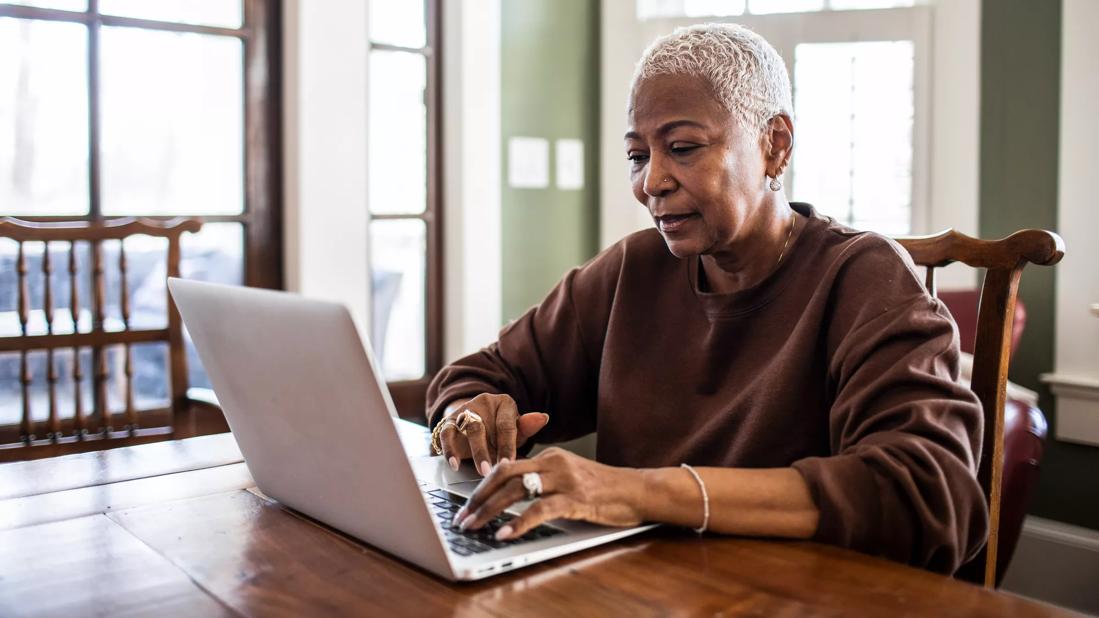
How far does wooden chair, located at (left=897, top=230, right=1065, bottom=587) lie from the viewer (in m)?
1.25

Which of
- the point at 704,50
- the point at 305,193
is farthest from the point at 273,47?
the point at 704,50

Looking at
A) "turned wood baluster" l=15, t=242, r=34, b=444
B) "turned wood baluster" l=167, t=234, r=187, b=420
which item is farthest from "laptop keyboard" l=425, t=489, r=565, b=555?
"turned wood baluster" l=15, t=242, r=34, b=444

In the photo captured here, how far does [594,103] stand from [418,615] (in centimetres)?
290

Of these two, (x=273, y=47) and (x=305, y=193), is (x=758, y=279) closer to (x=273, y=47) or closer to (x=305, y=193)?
(x=305, y=193)

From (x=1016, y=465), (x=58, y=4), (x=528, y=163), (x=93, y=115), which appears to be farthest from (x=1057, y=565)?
(x=58, y=4)

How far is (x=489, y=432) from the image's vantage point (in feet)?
4.29

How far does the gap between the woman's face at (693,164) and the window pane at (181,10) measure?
174 centimetres

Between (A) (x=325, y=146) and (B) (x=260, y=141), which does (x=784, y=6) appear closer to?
(A) (x=325, y=146)

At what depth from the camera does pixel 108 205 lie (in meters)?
2.60

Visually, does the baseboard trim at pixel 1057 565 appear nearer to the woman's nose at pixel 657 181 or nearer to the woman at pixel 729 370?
the woman at pixel 729 370

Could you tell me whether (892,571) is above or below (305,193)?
below

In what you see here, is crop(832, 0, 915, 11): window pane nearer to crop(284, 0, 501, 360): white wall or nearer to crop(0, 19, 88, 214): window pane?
crop(284, 0, 501, 360): white wall

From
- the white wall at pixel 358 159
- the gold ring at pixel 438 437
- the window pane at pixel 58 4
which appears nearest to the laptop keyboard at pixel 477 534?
the gold ring at pixel 438 437

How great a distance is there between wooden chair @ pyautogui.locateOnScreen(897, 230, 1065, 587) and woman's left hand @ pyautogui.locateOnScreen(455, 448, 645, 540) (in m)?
0.52
